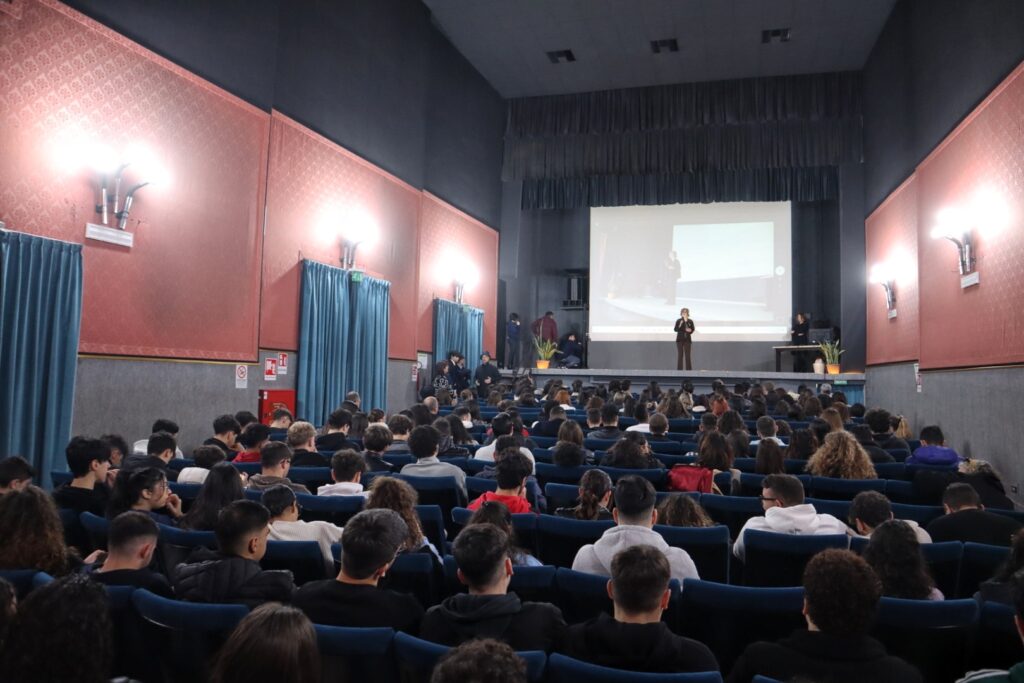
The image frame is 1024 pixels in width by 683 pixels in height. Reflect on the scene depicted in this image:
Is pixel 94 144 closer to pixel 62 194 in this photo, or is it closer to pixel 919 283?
pixel 62 194

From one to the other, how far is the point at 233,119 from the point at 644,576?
25.9 ft

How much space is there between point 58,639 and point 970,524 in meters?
3.68

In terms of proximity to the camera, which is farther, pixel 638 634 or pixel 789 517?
pixel 789 517

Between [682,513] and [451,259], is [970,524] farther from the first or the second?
[451,259]

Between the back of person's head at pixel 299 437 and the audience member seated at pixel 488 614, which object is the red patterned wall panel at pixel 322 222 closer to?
the back of person's head at pixel 299 437

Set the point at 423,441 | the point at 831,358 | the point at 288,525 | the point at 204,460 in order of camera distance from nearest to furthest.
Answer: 1. the point at 288,525
2. the point at 204,460
3. the point at 423,441
4. the point at 831,358

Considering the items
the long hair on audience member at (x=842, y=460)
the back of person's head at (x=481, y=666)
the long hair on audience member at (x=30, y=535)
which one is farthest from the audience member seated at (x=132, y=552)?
the long hair on audience member at (x=842, y=460)

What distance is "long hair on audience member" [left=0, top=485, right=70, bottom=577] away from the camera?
2.57 meters

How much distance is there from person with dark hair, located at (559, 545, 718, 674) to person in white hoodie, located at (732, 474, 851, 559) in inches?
57.8

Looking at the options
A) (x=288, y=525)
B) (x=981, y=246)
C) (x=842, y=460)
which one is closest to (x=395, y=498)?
(x=288, y=525)

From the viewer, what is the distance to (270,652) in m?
1.42

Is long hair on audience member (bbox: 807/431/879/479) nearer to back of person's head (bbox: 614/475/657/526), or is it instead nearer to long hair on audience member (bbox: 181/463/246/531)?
back of person's head (bbox: 614/475/657/526)

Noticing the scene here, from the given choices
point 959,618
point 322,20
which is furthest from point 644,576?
point 322,20

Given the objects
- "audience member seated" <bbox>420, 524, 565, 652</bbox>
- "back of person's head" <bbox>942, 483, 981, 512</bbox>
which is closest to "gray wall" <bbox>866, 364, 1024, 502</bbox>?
"back of person's head" <bbox>942, 483, 981, 512</bbox>
